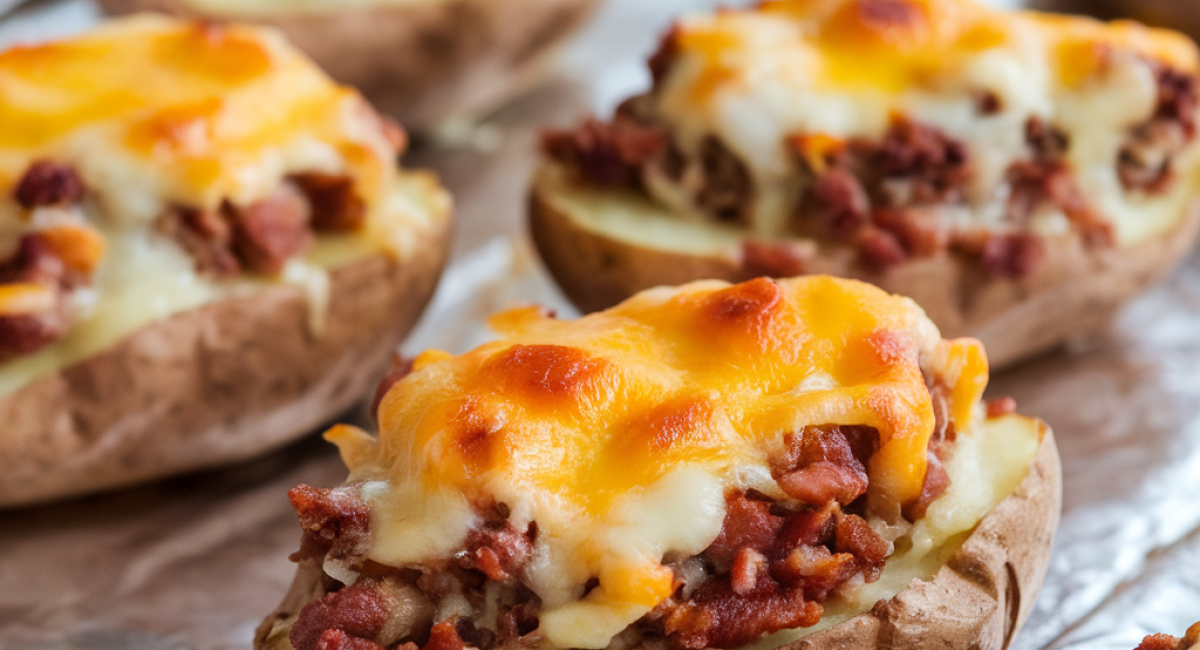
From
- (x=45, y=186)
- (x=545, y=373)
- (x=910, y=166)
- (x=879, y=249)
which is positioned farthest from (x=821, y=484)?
(x=45, y=186)

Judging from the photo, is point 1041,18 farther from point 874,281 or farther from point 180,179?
point 180,179

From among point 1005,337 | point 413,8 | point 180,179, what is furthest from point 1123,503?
point 413,8

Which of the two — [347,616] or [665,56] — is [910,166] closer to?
[665,56]

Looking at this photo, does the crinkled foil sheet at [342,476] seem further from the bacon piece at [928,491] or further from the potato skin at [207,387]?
the bacon piece at [928,491]

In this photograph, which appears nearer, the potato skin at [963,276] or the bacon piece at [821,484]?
the bacon piece at [821,484]

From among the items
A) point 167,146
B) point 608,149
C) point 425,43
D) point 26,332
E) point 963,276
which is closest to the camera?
point 26,332

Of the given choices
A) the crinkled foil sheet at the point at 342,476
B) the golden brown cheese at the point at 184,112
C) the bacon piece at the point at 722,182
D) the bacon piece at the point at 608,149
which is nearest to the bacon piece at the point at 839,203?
the bacon piece at the point at 722,182

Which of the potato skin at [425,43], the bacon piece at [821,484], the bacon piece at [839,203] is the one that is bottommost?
the potato skin at [425,43]

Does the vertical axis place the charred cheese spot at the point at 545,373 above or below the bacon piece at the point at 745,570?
above

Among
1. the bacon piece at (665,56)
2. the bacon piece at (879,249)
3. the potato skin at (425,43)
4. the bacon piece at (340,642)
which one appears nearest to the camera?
the bacon piece at (340,642)
